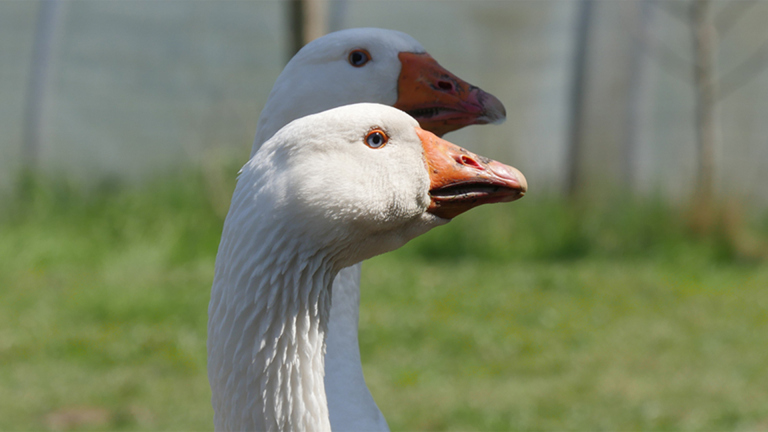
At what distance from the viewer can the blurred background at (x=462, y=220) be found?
15.8ft

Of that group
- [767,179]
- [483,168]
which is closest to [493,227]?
[767,179]

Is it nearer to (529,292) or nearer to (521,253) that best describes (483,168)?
(529,292)

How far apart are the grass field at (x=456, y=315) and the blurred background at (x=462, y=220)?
0.07ft

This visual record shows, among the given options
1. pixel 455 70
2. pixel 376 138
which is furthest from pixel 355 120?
pixel 455 70

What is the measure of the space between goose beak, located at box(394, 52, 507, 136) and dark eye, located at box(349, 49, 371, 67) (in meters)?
0.12

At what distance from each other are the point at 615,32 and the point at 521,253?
3467mm

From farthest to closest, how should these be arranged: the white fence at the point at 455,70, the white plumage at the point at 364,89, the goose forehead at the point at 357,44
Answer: the white fence at the point at 455,70 < the goose forehead at the point at 357,44 < the white plumage at the point at 364,89

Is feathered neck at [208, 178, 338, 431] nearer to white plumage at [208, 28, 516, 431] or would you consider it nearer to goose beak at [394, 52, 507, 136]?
white plumage at [208, 28, 516, 431]

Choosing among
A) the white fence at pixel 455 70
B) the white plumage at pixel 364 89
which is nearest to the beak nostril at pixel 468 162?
the white plumage at pixel 364 89

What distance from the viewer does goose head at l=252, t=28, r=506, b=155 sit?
256cm

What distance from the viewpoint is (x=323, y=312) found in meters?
1.76

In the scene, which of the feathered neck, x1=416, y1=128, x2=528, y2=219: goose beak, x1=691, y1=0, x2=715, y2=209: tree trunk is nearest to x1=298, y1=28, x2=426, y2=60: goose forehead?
x1=416, y1=128, x2=528, y2=219: goose beak

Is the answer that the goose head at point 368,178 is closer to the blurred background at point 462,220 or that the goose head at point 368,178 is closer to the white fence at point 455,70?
the blurred background at point 462,220

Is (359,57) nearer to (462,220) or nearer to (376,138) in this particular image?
(376,138)
